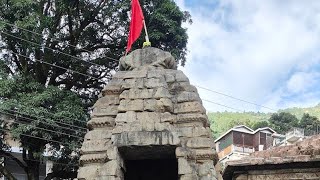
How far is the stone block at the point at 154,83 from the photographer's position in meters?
8.18

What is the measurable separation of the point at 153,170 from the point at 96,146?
2.29m

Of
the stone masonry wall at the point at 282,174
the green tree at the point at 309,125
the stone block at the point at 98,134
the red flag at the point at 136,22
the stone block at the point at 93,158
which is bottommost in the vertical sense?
the stone masonry wall at the point at 282,174

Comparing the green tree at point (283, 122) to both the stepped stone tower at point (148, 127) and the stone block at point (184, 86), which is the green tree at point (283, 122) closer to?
the stone block at point (184, 86)

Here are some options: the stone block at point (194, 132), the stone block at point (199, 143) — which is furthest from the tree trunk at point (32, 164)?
the stone block at point (199, 143)

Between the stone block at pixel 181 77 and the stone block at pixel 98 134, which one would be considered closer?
the stone block at pixel 98 134

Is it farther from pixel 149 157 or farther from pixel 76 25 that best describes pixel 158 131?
pixel 76 25

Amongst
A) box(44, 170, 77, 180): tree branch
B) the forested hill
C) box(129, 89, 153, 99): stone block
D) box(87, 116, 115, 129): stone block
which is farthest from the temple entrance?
the forested hill

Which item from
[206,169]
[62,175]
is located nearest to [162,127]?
[206,169]

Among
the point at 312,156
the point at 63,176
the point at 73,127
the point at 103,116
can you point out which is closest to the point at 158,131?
the point at 103,116

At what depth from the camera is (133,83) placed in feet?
27.0

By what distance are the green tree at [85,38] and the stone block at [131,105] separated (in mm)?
A: 9948

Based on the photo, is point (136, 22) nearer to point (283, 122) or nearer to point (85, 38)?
point (85, 38)

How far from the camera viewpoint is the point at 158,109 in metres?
7.92

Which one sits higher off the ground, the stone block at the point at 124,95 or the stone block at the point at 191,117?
the stone block at the point at 124,95
